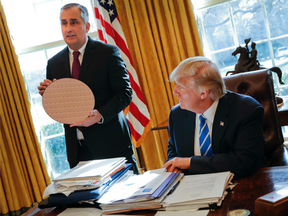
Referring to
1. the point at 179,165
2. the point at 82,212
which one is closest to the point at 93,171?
the point at 82,212

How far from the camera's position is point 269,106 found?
1.58 meters

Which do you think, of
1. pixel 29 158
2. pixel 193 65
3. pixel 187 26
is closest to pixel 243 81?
pixel 193 65

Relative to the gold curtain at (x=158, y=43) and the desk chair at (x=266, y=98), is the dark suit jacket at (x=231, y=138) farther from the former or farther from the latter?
the gold curtain at (x=158, y=43)

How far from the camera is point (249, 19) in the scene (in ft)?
10.2

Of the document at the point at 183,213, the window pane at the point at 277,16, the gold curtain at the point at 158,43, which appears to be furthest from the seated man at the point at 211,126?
the window pane at the point at 277,16

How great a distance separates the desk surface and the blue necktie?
0.31 metres

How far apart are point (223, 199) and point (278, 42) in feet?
9.17

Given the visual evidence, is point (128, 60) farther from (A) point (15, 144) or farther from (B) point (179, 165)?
(B) point (179, 165)

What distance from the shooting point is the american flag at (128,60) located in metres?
2.92

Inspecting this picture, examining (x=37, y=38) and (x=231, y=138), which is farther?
(x=37, y=38)

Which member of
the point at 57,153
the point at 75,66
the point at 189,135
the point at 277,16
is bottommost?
the point at 57,153

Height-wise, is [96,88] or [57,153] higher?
[96,88]

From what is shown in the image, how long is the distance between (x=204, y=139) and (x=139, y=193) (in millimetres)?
563

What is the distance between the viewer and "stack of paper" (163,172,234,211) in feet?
2.71
